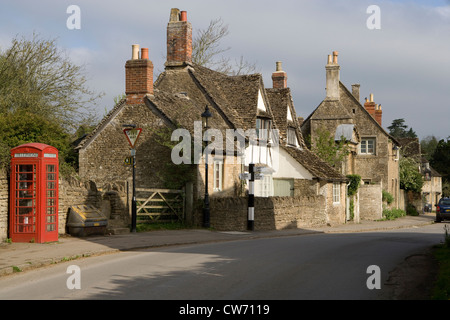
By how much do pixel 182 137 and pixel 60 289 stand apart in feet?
50.6

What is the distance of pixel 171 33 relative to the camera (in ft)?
105

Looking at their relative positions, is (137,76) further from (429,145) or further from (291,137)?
(429,145)

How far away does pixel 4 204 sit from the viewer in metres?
16.1

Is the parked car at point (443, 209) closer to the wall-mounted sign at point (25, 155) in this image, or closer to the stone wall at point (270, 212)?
the stone wall at point (270, 212)

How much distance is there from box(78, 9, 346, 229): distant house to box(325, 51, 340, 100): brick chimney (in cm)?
614

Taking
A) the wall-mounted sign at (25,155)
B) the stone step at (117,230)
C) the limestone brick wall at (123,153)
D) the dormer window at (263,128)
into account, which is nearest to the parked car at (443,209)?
the dormer window at (263,128)

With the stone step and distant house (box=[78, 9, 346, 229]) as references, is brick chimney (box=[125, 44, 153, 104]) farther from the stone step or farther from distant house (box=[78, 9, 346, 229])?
the stone step

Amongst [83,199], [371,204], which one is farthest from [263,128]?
[83,199]

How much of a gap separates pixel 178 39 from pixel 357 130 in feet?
64.6

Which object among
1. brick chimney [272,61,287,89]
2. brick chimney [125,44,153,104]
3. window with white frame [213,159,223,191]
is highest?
brick chimney [272,61,287,89]

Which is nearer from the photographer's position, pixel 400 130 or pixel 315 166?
pixel 315 166

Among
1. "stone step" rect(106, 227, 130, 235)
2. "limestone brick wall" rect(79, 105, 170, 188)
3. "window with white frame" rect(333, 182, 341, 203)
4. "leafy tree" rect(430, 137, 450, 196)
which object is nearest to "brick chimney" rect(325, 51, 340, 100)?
"window with white frame" rect(333, 182, 341, 203)

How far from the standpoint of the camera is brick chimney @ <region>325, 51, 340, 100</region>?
45.4 m
